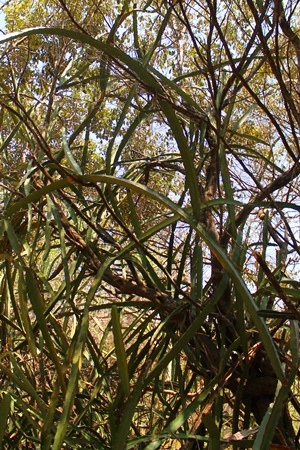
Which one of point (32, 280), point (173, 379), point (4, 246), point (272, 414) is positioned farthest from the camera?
point (173, 379)

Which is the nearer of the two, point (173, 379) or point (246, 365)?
point (246, 365)

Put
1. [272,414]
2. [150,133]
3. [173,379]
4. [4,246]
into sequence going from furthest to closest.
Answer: [150,133] < [173,379] < [4,246] < [272,414]

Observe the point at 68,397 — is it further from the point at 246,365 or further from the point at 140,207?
the point at 140,207

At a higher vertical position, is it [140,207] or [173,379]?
[140,207]

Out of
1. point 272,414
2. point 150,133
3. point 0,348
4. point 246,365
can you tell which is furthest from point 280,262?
point 150,133

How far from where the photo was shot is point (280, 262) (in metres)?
0.61

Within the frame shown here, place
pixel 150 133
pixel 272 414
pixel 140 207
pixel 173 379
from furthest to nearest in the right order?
pixel 150 133 → pixel 140 207 → pixel 173 379 → pixel 272 414

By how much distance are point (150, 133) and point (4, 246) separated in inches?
36.8

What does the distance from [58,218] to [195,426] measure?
24cm

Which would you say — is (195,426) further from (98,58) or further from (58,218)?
(98,58)

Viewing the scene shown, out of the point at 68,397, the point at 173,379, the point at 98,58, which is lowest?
the point at 68,397

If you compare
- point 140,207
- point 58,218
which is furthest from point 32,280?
point 140,207

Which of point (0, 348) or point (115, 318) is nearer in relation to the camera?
point (115, 318)

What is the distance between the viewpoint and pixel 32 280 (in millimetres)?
530
